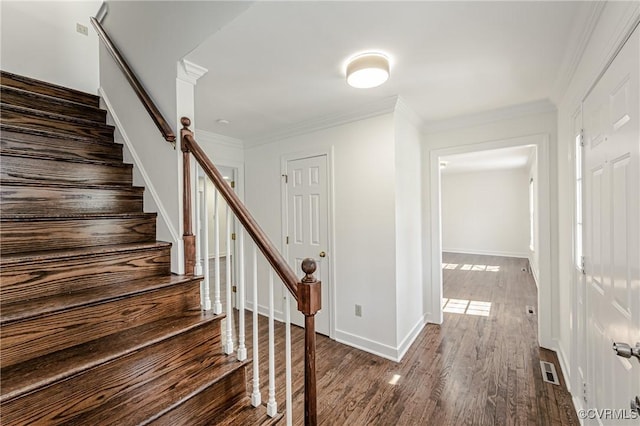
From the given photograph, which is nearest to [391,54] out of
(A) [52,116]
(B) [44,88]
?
(A) [52,116]

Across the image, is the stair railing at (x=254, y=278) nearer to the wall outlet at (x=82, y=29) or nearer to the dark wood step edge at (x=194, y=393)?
the dark wood step edge at (x=194, y=393)

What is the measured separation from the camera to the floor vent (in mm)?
2191

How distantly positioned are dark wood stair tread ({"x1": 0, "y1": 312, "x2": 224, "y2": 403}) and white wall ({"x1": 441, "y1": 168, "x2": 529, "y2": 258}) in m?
→ 8.30

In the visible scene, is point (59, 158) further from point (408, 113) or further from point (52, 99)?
point (408, 113)

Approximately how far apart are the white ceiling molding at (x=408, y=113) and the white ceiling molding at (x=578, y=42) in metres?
1.13

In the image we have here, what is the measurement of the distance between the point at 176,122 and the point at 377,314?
237 centimetres

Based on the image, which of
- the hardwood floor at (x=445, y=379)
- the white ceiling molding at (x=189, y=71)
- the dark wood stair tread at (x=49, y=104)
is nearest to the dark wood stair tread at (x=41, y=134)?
the dark wood stair tread at (x=49, y=104)

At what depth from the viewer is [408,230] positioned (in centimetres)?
288

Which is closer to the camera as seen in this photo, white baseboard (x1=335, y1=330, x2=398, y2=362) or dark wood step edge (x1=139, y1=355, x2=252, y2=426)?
dark wood step edge (x1=139, y1=355, x2=252, y2=426)

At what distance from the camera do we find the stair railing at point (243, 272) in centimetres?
113

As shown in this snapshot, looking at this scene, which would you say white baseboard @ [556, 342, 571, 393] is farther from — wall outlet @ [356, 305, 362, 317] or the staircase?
the staircase

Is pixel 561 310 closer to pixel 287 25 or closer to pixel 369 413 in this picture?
pixel 369 413

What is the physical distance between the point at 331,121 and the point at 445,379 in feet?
8.56

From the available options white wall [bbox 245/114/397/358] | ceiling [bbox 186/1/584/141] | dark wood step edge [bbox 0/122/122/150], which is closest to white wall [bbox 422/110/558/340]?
ceiling [bbox 186/1/584/141]
